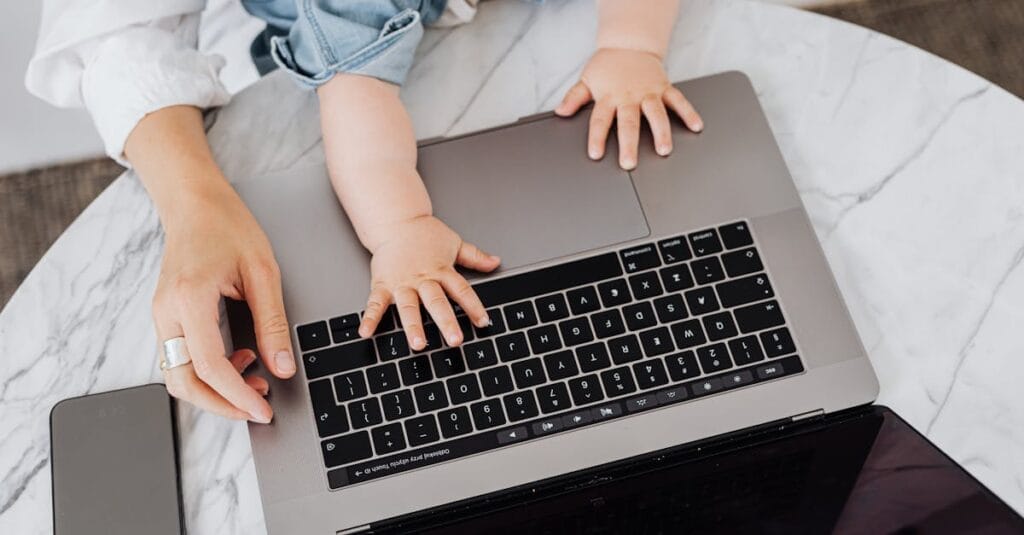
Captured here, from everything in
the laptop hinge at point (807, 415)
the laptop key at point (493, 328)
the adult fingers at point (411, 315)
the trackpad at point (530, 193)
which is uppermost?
the trackpad at point (530, 193)

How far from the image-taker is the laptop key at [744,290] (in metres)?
0.70

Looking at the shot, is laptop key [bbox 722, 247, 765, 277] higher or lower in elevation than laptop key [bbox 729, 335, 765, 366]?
higher

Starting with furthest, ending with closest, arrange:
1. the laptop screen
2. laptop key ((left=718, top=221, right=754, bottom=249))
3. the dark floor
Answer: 1. the dark floor
2. laptop key ((left=718, top=221, right=754, bottom=249))
3. the laptop screen

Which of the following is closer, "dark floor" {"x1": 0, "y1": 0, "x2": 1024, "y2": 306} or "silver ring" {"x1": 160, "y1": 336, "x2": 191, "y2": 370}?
"silver ring" {"x1": 160, "y1": 336, "x2": 191, "y2": 370}

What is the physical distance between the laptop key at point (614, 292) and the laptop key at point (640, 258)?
13mm

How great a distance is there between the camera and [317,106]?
0.81 m

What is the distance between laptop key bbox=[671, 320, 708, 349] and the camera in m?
0.69

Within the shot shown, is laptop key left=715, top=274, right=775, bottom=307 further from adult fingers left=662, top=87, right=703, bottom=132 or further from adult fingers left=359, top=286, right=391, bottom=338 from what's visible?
adult fingers left=359, top=286, right=391, bottom=338

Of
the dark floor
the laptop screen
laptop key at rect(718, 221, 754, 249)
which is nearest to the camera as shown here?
the laptop screen

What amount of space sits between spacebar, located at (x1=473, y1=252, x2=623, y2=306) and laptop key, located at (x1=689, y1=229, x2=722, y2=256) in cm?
6

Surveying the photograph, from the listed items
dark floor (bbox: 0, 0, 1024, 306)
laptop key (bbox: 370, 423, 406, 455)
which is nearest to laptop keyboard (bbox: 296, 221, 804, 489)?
laptop key (bbox: 370, 423, 406, 455)

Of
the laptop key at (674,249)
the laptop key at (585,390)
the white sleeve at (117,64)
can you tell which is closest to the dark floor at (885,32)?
the white sleeve at (117,64)

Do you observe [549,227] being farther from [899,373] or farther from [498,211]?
[899,373]

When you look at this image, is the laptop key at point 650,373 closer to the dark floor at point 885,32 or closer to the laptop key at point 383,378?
the laptop key at point 383,378
